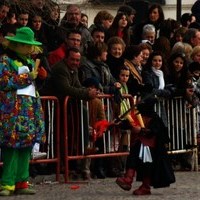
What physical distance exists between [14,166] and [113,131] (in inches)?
106

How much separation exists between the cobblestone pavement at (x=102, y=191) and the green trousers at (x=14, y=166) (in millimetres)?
212

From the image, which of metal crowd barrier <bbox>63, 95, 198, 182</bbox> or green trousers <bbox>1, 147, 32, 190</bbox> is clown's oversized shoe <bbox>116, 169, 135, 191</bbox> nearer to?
green trousers <bbox>1, 147, 32, 190</bbox>

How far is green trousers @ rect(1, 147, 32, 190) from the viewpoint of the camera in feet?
43.0

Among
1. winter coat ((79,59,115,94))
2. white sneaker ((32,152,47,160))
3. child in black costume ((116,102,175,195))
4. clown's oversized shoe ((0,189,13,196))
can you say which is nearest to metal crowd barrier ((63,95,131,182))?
white sneaker ((32,152,47,160))

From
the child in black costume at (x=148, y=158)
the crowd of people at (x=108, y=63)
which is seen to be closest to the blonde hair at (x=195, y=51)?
the crowd of people at (x=108, y=63)

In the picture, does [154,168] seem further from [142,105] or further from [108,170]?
[108,170]

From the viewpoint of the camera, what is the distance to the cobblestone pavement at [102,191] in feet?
43.2

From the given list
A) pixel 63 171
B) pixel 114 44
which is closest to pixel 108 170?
pixel 63 171

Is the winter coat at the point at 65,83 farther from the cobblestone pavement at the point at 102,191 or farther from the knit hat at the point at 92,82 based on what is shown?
the cobblestone pavement at the point at 102,191

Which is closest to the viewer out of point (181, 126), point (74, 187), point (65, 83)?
point (74, 187)

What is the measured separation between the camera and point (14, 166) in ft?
43.0

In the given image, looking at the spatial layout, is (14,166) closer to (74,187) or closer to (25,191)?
(25,191)

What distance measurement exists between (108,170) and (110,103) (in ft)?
3.39

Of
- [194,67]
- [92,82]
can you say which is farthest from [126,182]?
[194,67]
